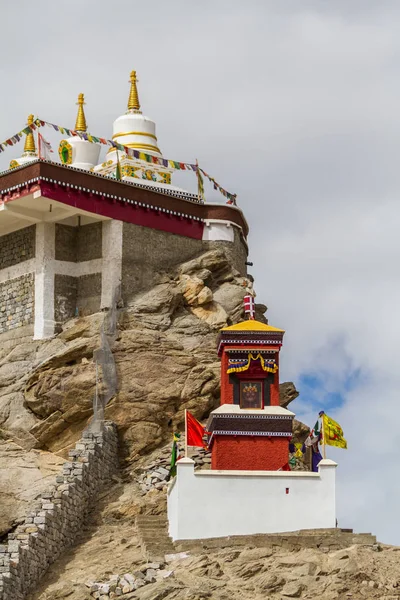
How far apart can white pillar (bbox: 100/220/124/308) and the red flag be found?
7460 millimetres

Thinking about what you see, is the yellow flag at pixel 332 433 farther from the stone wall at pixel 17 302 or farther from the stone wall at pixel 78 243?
the stone wall at pixel 17 302

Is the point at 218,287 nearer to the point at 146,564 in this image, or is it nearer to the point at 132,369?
the point at 132,369

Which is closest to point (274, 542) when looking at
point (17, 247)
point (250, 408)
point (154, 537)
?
point (154, 537)

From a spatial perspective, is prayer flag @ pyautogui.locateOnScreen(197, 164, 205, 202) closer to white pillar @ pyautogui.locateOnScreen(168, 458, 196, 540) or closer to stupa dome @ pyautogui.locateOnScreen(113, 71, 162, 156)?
stupa dome @ pyautogui.locateOnScreen(113, 71, 162, 156)

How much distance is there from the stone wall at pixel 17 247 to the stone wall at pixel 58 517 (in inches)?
330

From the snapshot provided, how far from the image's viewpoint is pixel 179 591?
136ft

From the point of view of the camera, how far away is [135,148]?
6272 cm

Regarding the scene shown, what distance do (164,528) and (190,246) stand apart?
1379 centimetres

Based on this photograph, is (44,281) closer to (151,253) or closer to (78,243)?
(78,243)

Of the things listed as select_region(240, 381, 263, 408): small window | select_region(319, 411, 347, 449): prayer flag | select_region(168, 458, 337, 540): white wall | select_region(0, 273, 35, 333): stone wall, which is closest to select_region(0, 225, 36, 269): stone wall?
select_region(0, 273, 35, 333): stone wall

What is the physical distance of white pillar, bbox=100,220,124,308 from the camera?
2172 inches

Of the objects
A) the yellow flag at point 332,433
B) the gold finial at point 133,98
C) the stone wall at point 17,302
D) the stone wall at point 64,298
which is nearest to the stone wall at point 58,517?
the stone wall at point 64,298

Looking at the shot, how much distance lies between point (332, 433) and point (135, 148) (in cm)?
1898

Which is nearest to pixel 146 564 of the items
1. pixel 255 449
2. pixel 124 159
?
pixel 255 449
